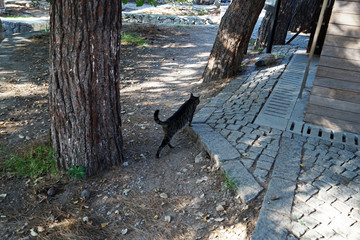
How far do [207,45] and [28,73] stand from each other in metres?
6.63

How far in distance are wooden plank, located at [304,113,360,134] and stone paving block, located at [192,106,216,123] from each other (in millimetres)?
1606

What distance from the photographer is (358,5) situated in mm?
3871

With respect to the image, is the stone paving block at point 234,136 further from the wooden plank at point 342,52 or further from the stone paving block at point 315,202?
the wooden plank at point 342,52

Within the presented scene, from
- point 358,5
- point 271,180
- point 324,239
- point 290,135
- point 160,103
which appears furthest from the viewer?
point 160,103

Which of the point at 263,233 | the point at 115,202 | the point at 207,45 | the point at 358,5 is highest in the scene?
the point at 358,5

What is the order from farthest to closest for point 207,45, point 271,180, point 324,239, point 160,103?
point 207,45 → point 160,103 → point 271,180 → point 324,239

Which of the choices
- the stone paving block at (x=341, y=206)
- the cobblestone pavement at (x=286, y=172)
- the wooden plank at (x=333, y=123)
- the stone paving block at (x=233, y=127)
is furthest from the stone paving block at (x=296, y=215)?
the wooden plank at (x=333, y=123)

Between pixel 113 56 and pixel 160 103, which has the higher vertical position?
pixel 113 56

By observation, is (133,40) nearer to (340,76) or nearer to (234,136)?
(234,136)

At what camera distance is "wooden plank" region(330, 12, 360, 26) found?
392 centimetres

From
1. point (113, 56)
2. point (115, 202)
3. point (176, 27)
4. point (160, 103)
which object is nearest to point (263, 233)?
point (115, 202)

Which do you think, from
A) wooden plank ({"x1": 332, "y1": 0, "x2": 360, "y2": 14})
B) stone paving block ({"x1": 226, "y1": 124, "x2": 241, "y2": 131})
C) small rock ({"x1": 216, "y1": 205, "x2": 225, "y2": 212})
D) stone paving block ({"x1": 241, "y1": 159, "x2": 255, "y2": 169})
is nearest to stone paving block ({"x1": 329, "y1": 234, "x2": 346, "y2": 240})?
small rock ({"x1": 216, "y1": 205, "x2": 225, "y2": 212})

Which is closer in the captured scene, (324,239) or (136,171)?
(324,239)

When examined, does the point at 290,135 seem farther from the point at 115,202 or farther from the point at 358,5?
the point at 115,202
